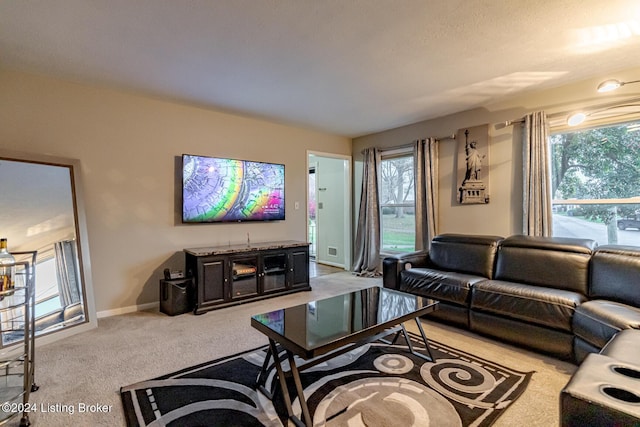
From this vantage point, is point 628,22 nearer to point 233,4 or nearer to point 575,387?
Result: point 575,387

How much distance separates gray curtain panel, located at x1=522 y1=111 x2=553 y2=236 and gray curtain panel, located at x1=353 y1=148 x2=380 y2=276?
219 centimetres

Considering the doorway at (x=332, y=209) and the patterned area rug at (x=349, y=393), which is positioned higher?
the doorway at (x=332, y=209)

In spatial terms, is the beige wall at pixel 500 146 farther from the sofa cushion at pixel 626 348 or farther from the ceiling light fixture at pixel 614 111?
the sofa cushion at pixel 626 348

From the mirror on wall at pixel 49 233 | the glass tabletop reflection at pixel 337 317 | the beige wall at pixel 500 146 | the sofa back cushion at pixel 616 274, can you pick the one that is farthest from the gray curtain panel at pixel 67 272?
the sofa back cushion at pixel 616 274

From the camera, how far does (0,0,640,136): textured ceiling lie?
6.55 ft

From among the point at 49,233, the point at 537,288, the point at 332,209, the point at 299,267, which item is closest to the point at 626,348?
the point at 537,288

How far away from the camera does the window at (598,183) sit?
9.94 feet

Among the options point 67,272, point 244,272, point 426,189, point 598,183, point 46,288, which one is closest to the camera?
point 46,288

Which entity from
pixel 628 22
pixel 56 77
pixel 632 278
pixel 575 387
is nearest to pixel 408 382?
pixel 575 387

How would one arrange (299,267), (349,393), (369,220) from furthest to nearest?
1. (369,220)
2. (299,267)
3. (349,393)

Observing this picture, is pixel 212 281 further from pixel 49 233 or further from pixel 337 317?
pixel 337 317

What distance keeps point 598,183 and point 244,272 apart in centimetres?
398

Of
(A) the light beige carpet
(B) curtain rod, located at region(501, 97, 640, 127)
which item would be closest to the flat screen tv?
(A) the light beige carpet

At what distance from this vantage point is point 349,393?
6.18 ft
